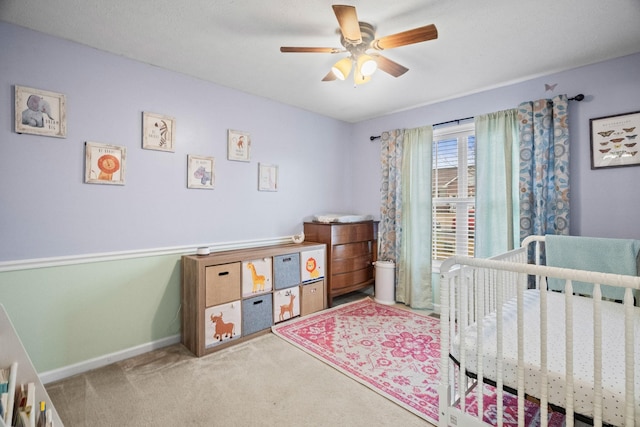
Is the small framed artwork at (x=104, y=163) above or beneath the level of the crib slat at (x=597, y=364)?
above

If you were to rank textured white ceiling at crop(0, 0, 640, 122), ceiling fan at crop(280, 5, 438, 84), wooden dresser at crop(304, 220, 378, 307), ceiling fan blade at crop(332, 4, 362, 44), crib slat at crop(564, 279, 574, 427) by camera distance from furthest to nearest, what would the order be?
wooden dresser at crop(304, 220, 378, 307)
textured white ceiling at crop(0, 0, 640, 122)
ceiling fan at crop(280, 5, 438, 84)
ceiling fan blade at crop(332, 4, 362, 44)
crib slat at crop(564, 279, 574, 427)

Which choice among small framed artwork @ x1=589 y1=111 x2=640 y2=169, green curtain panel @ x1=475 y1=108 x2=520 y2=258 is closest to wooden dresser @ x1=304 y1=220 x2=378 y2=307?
green curtain panel @ x1=475 y1=108 x2=520 y2=258

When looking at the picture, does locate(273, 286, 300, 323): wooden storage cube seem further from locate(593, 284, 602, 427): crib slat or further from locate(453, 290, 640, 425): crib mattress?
locate(593, 284, 602, 427): crib slat

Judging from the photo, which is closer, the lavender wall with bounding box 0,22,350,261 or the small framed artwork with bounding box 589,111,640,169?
the lavender wall with bounding box 0,22,350,261

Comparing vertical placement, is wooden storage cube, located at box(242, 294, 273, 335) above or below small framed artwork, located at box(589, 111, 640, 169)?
below

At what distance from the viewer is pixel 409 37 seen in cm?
165

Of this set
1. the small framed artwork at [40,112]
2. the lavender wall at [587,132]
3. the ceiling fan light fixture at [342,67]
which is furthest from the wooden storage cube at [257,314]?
the lavender wall at [587,132]

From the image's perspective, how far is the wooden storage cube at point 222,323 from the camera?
2.36 metres

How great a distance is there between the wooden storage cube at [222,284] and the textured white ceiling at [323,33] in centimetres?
169

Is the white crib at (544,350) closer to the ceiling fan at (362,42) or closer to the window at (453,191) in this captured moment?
the ceiling fan at (362,42)

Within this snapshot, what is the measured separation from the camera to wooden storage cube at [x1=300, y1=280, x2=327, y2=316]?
10.00ft

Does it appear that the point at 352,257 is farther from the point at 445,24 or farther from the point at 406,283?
the point at 445,24

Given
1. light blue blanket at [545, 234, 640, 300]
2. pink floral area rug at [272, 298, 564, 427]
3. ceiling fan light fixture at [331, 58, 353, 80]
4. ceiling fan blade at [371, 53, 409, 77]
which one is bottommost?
pink floral area rug at [272, 298, 564, 427]

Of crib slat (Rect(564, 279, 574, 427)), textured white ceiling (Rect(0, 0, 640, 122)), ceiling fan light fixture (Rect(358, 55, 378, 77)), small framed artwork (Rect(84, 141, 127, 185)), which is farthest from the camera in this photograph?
small framed artwork (Rect(84, 141, 127, 185))
